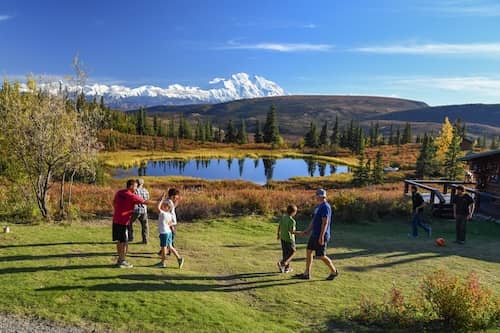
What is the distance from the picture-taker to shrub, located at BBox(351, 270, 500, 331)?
7.05m

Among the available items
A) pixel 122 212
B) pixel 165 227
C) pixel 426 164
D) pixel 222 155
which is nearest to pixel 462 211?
pixel 165 227

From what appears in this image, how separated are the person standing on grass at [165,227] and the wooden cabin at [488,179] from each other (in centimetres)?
1510

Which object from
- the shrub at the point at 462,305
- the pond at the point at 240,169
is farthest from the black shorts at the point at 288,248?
the pond at the point at 240,169

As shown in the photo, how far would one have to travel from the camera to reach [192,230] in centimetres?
1520

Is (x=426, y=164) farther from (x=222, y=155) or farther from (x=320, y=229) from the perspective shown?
(x=320, y=229)

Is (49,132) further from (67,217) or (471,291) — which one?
(471,291)

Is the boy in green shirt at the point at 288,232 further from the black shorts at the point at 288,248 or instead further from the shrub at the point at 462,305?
the shrub at the point at 462,305

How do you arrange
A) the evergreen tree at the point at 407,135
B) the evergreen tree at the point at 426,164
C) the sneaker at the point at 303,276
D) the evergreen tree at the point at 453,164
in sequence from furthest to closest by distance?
the evergreen tree at the point at 407,135, the evergreen tree at the point at 426,164, the evergreen tree at the point at 453,164, the sneaker at the point at 303,276

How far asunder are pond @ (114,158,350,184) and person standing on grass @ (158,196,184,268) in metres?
47.5

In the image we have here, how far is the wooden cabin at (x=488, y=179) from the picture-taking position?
786 inches

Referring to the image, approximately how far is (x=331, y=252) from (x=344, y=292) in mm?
3712

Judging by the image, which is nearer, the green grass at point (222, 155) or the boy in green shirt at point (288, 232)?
the boy in green shirt at point (288, 232)

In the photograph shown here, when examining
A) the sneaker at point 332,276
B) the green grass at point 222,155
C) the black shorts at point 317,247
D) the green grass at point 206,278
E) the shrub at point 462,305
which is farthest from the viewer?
A: the green grass at point 222,155

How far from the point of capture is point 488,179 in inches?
846
